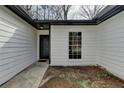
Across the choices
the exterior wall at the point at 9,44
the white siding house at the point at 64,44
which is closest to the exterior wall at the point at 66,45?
the white siding house at the point at 64,44

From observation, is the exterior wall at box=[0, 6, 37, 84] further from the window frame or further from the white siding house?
the window frame

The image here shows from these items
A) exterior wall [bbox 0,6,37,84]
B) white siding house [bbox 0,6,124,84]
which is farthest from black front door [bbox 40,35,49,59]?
exterior wall [bbox 0,6,37,84]

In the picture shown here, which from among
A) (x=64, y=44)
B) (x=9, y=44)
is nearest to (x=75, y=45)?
(x=64, y=44)

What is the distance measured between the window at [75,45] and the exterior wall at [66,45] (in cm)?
24

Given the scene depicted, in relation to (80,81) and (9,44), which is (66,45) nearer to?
(80,81)

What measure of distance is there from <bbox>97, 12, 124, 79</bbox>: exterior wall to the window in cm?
145

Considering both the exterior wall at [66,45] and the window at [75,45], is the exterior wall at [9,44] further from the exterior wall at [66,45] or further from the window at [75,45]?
the window at [75,45]

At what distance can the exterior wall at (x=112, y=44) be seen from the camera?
251 inches

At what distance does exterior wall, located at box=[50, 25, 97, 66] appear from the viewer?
10133 millimetres

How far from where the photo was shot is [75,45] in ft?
33.5

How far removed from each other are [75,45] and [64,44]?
2.41 ft

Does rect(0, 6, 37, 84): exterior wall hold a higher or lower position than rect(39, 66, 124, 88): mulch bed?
higher

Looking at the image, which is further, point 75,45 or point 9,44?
point 75,45
